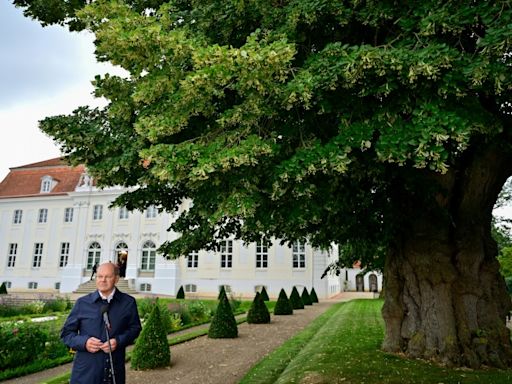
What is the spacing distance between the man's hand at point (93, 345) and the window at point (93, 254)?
36223 mm

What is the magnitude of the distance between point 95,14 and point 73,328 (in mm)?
3831

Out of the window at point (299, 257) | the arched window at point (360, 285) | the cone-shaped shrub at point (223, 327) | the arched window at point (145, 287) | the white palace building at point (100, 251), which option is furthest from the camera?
the arched window at point (360, 285)

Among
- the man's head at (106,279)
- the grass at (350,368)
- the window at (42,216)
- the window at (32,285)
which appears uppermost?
the window at (42,216)

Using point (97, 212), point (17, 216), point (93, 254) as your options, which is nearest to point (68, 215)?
point (97, 212)

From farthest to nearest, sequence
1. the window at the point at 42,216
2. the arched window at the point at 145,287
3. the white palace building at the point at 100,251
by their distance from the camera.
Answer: the window at the point at 42,216 < the arched window at the point at 145,287 < the white palace building at the point at 100,251

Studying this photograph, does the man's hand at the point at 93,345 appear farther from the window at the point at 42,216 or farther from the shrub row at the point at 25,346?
the window at the point at 42,216

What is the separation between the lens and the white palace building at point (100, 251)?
33.7m

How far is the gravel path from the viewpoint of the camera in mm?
8263

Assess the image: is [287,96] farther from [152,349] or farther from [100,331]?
[152,349]

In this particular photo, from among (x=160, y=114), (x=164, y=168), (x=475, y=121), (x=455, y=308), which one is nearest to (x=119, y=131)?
(x=160, y=114)

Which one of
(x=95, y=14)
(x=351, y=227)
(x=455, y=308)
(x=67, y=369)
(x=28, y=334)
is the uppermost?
(x=95, y=14)

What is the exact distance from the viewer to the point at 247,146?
4590mm

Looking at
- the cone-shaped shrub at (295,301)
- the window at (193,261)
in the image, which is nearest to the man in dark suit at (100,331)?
the cone-shaped shrub at (295,301)

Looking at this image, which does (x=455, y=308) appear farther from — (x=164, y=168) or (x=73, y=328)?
(x=73, y=328)
